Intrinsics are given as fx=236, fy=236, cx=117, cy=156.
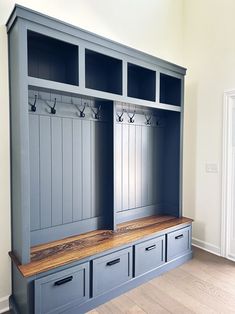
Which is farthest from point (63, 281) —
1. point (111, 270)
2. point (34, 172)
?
point (34, 172)

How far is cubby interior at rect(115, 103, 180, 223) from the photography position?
2.79 meters

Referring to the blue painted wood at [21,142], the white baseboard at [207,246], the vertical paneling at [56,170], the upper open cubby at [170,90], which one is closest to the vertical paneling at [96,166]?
the vertical paneling at [56,170]

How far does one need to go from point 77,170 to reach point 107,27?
165 cm

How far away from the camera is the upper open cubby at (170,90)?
3.08 metres

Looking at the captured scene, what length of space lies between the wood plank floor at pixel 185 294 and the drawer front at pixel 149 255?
151mm

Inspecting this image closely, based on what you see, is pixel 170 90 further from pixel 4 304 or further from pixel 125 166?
pixel 4 304

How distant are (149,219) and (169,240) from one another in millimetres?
370

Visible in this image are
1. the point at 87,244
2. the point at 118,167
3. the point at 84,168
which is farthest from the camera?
the point at 118,167

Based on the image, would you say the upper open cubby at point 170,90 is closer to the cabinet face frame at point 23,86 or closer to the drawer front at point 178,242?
the cabinet face frame at point 23,86

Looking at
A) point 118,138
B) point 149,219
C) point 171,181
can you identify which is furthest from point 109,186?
point 171,181

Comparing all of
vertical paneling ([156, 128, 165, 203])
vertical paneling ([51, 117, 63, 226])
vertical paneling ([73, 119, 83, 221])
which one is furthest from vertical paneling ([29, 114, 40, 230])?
vertical paneling ([156, 128, 165, 203])

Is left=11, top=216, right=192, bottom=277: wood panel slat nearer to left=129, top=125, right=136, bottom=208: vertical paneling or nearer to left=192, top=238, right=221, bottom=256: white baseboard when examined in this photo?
left=129, top=125, right=136, bottom=208: vertical paneling

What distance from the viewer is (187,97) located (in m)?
3.38

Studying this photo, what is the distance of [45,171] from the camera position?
2.19 meters
